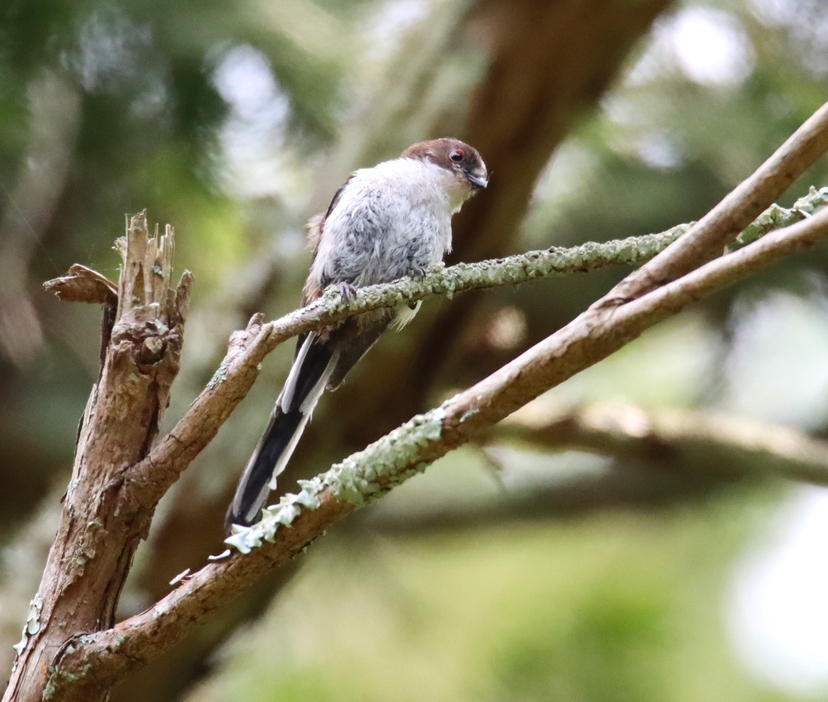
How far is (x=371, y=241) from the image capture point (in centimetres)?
313

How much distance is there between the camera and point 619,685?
5129mm

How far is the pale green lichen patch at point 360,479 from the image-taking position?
167 cm

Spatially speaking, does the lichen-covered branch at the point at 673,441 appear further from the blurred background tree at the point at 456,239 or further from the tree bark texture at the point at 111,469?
the tree bark texture at the point at 111,469

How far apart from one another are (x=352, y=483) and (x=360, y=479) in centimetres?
2

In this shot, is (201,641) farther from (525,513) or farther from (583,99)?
(583,99)

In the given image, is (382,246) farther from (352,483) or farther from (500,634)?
(500,634)

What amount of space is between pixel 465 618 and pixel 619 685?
92 cm

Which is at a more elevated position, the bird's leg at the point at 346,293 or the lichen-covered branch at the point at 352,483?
the bird's leg at the point at 346,293

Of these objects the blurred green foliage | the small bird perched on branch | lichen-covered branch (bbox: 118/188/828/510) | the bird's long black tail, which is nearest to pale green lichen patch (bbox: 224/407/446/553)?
lichen-covered branch (bbox: 118/188/828/510)

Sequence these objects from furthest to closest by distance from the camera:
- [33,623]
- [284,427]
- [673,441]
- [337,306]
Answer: [673,441], [284,427], [337,306], [33,623]

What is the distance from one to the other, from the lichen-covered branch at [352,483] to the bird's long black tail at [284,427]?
57cm

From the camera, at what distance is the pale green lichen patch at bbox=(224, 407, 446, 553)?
1.67 meters

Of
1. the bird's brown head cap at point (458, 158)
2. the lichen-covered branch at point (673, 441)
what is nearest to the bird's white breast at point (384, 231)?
the bird's brown head cap at point (458, 158)

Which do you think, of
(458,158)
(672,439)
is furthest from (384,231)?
(672,439)
